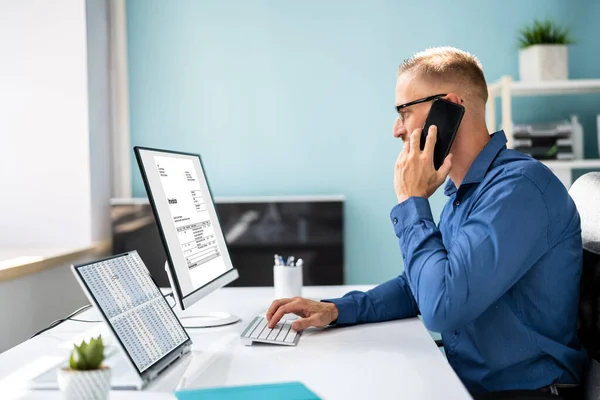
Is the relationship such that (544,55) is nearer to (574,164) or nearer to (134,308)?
(574,164)

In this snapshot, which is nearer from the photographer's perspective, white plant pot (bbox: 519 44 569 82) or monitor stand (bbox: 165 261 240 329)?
monitor stand (bbox: 165 261 240 329)

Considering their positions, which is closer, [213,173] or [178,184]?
[178,184]

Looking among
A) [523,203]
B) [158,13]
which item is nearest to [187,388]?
[523,203]

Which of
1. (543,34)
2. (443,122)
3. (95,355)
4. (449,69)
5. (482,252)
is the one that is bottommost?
(95,355)

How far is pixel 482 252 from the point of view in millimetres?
1350

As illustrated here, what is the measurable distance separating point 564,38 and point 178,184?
2.47 metres

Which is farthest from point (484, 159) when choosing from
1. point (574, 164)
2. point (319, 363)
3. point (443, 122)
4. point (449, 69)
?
point (574, 164)

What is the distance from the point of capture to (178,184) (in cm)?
173

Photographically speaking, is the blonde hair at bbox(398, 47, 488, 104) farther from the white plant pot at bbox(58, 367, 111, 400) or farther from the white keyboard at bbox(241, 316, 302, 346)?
the white plant pot at bbox(58, 367, 111, 400)

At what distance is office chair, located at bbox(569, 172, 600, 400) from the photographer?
1.52 metres

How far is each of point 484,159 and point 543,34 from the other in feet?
6.68

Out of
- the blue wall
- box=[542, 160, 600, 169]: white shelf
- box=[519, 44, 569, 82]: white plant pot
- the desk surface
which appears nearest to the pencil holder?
the desk surface

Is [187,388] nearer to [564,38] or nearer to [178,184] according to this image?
[178,184]

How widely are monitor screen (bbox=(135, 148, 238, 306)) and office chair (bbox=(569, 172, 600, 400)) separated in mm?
957
